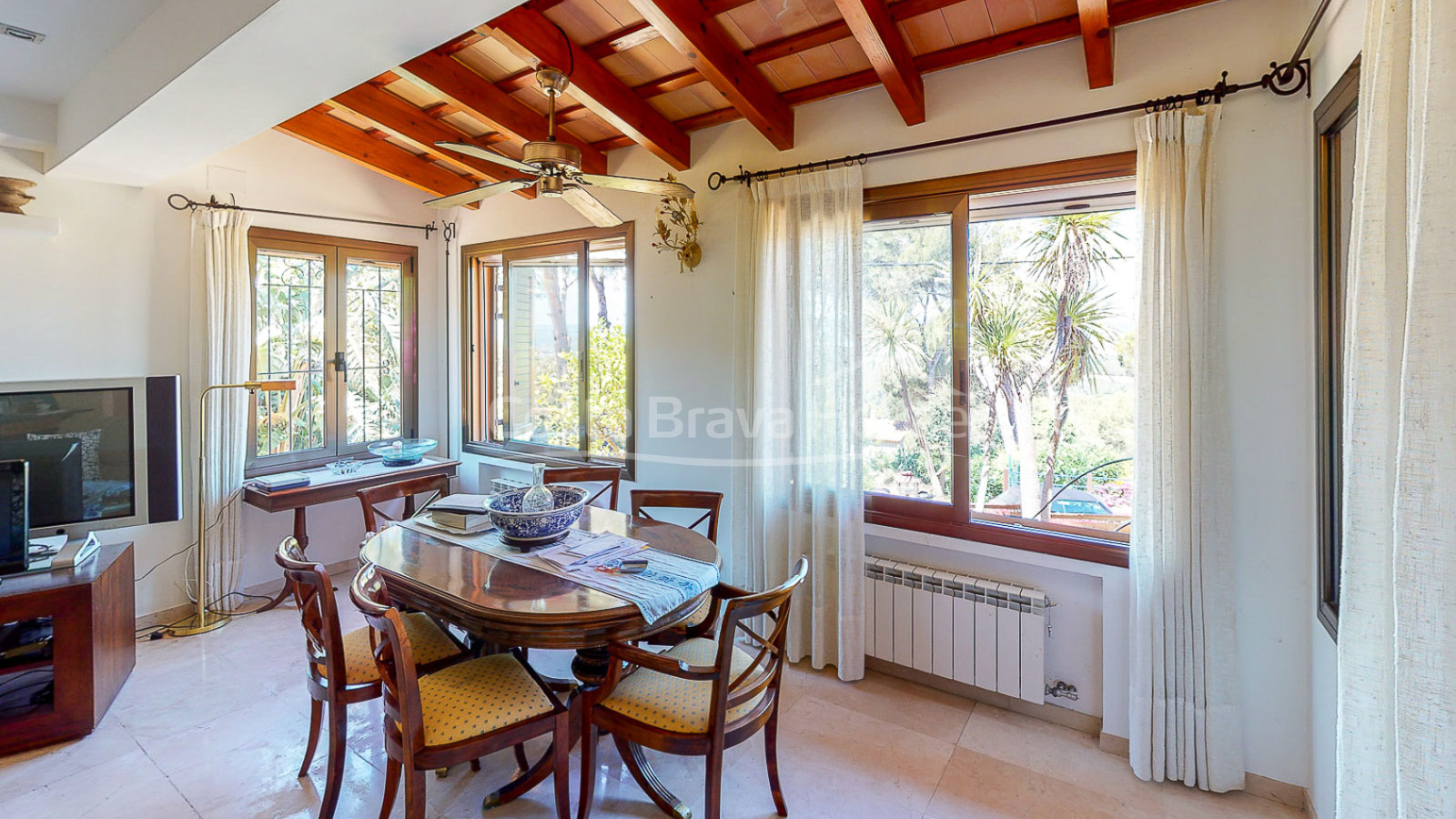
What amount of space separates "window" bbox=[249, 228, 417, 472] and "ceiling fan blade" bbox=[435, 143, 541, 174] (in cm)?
267

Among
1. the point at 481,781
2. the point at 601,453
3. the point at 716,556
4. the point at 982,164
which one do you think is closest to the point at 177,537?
the point at 601,453

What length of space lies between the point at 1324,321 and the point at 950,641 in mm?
1705

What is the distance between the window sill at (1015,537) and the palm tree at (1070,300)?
26cm

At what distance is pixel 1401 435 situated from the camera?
2.65 ft

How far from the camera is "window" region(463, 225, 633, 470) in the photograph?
373 centimetres

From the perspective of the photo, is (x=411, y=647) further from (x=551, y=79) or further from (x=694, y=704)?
(x=551, y=79)

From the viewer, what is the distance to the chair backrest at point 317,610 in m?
1.66

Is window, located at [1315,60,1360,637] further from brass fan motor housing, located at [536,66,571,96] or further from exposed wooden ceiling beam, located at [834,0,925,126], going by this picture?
brass fan motor housing, located at [536,66,571,96]

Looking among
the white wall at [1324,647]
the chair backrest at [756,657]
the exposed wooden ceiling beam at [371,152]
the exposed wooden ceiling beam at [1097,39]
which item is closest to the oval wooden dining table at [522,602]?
the chair backrest at [756,657]

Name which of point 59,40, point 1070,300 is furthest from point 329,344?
point 1070,300

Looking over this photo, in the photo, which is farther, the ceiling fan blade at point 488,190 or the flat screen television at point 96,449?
the flat screen television at point 96,449

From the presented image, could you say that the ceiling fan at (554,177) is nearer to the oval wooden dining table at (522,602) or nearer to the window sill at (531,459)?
the oval wooden dining table at (522,602)

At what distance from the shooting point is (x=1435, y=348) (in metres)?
0.77

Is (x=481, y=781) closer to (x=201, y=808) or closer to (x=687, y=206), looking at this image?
(x=201, y=808)
